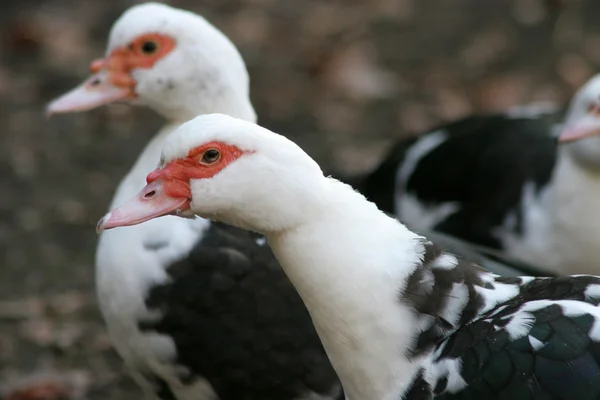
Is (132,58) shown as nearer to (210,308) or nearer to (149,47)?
(149,47)

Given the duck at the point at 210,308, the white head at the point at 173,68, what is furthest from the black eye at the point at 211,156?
the white head at the point at 173,68

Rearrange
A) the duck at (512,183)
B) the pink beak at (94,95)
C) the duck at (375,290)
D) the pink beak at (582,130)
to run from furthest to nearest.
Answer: the duck at (512,183)
the pink beak at (582,130)
the pink beak at (94,95)
the duck at (375,290)

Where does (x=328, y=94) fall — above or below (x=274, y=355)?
below

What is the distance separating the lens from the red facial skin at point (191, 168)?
252 cm

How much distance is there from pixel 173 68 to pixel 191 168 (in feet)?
3.48

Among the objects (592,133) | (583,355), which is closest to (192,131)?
(583,355)

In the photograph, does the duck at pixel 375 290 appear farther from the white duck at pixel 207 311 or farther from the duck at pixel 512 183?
the duck at pixel 512 183

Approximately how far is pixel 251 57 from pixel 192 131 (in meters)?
4.01

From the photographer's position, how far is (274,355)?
3.24 m

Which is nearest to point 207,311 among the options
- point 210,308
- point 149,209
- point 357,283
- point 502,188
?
point 210,308

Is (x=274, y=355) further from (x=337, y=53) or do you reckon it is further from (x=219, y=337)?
(x=337, y=53)

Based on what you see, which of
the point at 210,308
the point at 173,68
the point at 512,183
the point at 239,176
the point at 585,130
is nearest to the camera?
the point at 239,176

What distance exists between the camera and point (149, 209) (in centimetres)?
261

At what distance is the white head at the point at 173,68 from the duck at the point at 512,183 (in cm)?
76
